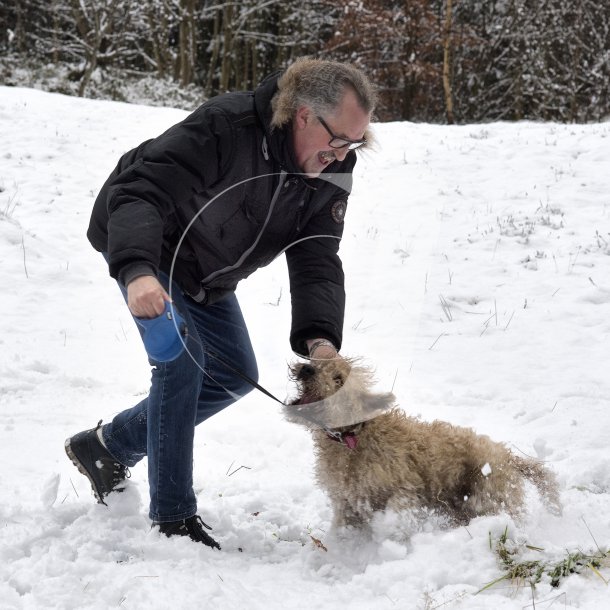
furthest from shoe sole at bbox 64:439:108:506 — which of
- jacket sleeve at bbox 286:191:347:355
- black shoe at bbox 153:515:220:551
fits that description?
jacket sleeve at bbox 286:191:347:355

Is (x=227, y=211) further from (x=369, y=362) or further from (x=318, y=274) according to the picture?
(x=369, y=362)

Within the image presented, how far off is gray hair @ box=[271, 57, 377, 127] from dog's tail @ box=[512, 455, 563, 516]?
5.30 feet

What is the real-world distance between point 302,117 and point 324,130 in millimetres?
95

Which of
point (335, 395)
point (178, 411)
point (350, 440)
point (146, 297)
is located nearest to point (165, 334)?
point (146, 297)

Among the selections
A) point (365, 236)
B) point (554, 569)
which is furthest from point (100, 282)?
point (554, 569)

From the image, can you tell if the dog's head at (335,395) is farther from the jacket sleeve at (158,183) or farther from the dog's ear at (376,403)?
the jacket sleeve at (158,183)

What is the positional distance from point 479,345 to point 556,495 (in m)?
2.36

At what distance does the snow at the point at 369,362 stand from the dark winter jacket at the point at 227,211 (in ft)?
1.71

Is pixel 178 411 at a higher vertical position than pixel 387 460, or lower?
higher

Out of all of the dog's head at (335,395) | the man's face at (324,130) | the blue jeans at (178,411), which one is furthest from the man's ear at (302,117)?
the dog's head at (335,395)

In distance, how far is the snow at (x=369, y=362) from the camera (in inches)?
95.3

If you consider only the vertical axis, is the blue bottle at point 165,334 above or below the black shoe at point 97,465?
above

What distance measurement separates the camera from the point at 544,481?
285cm

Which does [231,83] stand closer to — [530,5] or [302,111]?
[530,5]
